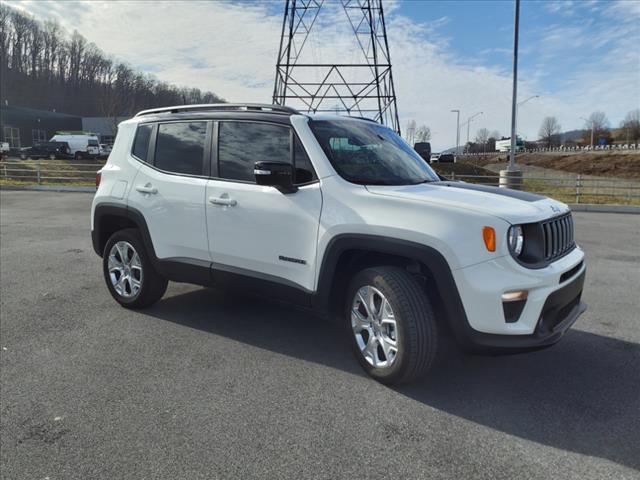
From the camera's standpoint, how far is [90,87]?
352ft

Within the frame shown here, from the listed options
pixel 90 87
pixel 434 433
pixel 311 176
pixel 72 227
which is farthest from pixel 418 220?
pixel 90 87

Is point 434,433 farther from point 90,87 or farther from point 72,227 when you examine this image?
point 90,87

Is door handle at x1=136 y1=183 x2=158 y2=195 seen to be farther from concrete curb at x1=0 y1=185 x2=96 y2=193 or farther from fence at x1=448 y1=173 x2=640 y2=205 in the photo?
concrete curb at x1=0 y1=185 x2=96 y2=193

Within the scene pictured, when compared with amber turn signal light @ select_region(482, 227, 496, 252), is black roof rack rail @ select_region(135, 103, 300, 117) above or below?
above

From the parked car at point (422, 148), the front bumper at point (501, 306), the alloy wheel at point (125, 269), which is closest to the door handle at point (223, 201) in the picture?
the alloy wheel at point (125, 269)

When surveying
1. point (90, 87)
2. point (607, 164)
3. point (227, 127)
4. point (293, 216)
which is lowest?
point (293, 216)

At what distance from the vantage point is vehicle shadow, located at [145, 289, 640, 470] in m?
2.92

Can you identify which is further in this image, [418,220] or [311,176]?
[311,176]

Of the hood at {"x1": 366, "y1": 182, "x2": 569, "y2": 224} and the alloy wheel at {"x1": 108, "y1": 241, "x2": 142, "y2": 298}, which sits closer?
the hood at {"x1": 366, "y1": 182, "x2": 569, "y2": 224}

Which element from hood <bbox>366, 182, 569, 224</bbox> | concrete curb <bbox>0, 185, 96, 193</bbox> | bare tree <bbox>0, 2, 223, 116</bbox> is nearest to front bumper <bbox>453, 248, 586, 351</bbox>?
hood <bbox>366, 182, 569, 224</bbox>

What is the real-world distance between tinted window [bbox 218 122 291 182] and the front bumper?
1.73 metres

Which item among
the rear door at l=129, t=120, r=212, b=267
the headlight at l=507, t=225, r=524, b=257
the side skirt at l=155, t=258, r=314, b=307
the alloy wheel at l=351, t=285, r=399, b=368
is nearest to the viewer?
the headlight at l=507, t=225, r=524, b=257

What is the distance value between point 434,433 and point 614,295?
12.9 feet

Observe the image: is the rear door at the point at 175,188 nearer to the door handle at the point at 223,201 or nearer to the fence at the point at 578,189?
the door handle at the point at 223,201
